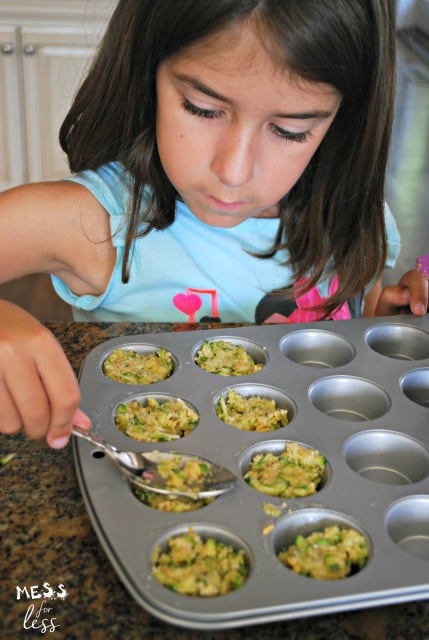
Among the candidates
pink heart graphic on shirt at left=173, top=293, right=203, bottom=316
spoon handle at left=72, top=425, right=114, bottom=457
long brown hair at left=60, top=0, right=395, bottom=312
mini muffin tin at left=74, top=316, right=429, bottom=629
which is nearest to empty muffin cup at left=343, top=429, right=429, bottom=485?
mini muffin tin at left=74, top=316, right=429, bottom=629

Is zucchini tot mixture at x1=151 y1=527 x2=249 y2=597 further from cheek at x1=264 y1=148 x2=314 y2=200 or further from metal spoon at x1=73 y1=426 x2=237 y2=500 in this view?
cheek at x1=264 y1=148 x2=314 y2=200

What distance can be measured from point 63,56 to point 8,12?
0.27m

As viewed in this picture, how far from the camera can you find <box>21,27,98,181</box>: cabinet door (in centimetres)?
307

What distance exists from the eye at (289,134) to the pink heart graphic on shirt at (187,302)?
540 millimetres

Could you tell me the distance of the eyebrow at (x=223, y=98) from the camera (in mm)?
1102

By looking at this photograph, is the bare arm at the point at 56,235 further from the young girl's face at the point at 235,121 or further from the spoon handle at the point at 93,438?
the spoon handle at the point at 93,438

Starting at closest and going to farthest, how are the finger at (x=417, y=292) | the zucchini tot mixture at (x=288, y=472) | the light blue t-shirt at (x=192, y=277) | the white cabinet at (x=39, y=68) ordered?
the zucchini tot mixture at (x=288, y=472)
the finger at (x=417, y=292)
the light blue t-shirt at (x=192, y=277)
the white cabinet at (x=39, y=68)

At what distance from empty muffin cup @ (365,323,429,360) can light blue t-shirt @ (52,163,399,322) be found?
1.12 ft

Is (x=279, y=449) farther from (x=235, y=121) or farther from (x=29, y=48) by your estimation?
(x=29, y=48)

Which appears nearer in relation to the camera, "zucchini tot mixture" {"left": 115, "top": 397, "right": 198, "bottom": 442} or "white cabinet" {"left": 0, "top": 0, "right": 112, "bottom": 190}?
"zucchini tot mixture" {"left": 115, "top": 397, "right": 198, "bottom": 442}

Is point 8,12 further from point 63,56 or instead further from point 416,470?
point 416,470

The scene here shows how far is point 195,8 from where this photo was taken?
1.10 m

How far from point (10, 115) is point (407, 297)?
229cm
